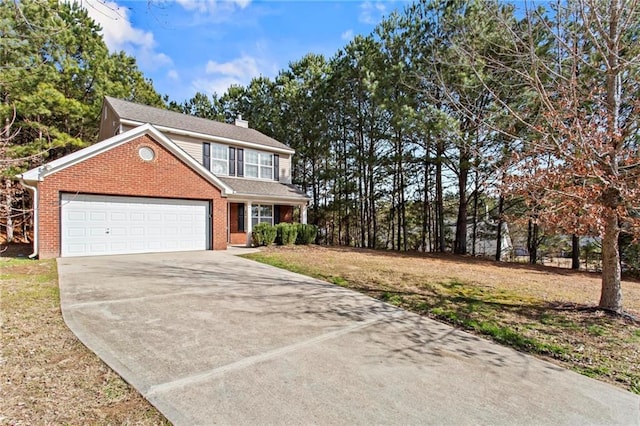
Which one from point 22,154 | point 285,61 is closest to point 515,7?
point 22,154

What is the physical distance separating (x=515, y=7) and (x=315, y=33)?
5140 millimetres

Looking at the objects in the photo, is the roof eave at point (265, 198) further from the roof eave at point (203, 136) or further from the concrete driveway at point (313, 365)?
the concrete driveway at point (313, 365)

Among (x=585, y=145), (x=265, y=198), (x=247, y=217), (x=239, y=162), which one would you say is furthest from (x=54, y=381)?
(x=239, y=162)

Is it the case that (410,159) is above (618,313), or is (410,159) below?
above

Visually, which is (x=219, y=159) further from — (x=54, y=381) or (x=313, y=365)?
(x=313, y=365)

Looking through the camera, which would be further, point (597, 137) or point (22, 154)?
point (22, 154)

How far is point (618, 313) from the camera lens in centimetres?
584

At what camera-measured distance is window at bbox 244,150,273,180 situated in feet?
56.9

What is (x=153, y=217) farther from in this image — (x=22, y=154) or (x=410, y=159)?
(x=410, y=159)

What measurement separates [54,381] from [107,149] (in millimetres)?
10149

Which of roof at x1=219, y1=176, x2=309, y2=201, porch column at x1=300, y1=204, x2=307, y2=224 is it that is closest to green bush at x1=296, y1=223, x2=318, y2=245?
porch column at x1=300, y1=204, x2=307, y2=224

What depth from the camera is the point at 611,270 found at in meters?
5.98

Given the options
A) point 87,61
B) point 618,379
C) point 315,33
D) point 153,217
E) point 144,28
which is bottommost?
point 618,379

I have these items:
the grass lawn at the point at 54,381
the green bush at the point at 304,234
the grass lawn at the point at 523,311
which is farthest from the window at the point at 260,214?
the grass lawn at the point at 54,381
